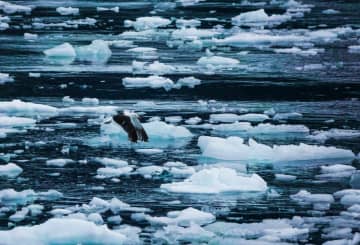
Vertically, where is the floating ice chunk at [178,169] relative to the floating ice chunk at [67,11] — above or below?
below

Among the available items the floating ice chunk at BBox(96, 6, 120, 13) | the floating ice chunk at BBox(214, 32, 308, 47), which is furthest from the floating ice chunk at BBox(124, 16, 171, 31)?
the floating ice chunk at BBox(96, 6, 120, 13)

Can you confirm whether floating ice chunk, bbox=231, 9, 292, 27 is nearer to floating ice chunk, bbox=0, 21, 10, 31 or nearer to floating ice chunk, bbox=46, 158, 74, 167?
floating ice chunk, bbox=0, 21, 10, 31

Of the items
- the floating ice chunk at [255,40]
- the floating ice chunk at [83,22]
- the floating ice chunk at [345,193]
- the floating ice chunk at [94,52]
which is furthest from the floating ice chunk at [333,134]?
the floating ice chunk at [83,22]

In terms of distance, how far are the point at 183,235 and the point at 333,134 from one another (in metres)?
3.72

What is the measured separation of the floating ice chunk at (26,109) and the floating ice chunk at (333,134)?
302cm

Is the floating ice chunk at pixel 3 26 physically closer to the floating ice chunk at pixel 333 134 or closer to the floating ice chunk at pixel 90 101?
the floating ice chunk at pixel 90 101

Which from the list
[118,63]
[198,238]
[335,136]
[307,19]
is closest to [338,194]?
[198,238]

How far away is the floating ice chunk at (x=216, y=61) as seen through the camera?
52.4 ft

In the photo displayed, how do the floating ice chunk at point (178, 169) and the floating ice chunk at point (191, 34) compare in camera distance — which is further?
the floating ice chunk at point (191, 34)

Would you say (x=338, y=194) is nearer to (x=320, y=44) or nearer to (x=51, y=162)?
(x=51, y=162)

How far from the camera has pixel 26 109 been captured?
1215cm

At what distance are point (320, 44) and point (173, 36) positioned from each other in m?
2.79

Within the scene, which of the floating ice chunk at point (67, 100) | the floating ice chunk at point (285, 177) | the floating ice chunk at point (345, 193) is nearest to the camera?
the floating ice chunk at point (345, 193)

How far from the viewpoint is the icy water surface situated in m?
7.77
